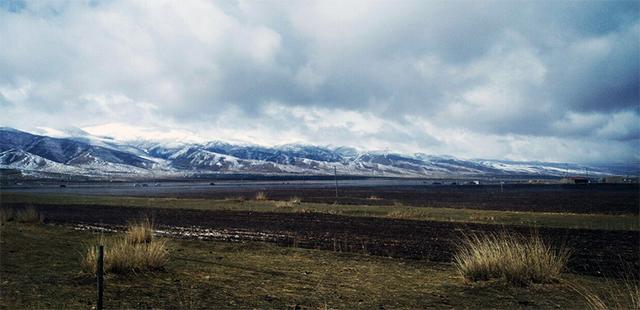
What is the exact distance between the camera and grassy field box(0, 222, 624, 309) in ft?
26.9

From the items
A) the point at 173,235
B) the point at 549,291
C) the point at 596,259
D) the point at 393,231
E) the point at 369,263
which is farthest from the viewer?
the point at 393,231

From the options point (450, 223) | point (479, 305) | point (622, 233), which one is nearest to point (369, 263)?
point (479, 305)

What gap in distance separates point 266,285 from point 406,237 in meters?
12.8

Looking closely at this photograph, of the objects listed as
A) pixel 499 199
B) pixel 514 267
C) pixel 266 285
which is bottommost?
pixel 499 199

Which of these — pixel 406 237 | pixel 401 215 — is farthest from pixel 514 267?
pixel 401 215

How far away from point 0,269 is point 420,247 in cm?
1419

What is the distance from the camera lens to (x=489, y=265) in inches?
413

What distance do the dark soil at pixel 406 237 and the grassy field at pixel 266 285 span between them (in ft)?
10.2

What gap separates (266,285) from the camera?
975 cm

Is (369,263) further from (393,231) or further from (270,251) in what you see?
(393,231)

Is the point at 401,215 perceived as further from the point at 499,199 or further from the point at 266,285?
the point at 499,199

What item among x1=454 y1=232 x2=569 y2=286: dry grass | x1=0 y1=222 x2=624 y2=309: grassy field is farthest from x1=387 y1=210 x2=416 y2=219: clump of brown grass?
x1=454 y1=232 x2=569 y2=286: dry grass

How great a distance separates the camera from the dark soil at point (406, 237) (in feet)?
51.8

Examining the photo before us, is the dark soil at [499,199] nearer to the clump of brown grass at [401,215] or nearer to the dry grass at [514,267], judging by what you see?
the clump of brown grass at [401,215]
